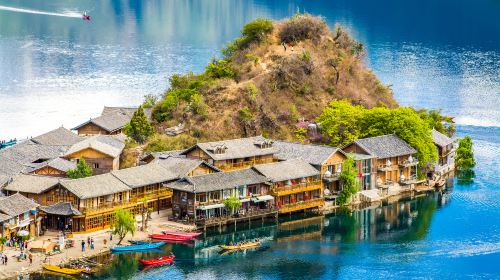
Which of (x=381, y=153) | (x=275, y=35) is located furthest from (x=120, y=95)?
(x=381, y=153)

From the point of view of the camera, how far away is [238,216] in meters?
87.6

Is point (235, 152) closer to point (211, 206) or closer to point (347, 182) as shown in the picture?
point (211, 206)

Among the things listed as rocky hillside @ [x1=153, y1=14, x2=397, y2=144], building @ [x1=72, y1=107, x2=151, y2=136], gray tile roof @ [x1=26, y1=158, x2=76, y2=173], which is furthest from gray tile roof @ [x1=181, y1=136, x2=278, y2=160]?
building @ [x1=72, y1=107, x2=151, y2=136]

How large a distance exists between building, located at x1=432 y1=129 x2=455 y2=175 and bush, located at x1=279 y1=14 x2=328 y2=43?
21.3m

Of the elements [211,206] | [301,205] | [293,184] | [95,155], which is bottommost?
[301,205]

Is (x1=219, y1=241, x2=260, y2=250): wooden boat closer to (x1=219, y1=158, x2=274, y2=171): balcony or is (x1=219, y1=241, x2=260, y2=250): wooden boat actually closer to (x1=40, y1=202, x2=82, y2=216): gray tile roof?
(x1=40, y1=202, x2=82, y2=216): gray tile roof

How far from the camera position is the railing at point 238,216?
85.6m

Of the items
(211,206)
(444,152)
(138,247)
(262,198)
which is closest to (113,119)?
(262,198)

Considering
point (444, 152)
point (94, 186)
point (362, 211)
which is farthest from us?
point (444, 152)

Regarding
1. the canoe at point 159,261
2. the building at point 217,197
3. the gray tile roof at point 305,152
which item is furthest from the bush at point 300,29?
the canoe at point 159,261

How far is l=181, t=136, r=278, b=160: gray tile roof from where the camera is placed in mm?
93312

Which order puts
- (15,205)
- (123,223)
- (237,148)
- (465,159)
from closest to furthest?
(123,223) < (15,205) < (237,148) < (465,159)

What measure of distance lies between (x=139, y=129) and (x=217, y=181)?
18.4 meters

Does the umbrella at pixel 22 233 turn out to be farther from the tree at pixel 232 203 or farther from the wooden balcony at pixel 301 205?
the wooden balcony at pixel 301 205
